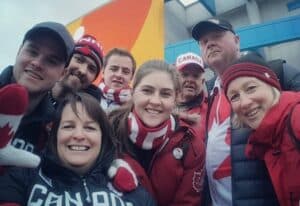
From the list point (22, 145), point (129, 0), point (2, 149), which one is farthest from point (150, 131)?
point (129, 0)

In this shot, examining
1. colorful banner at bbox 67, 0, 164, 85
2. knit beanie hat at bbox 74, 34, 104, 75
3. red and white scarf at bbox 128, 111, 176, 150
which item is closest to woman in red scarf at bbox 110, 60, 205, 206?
red and white scarf at bbox 128, 111, 176, 150

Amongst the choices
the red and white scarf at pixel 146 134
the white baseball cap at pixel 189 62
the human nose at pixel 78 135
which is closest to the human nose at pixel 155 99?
the red and white scarf at pixel 146 134

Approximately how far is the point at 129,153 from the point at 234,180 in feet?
2.12

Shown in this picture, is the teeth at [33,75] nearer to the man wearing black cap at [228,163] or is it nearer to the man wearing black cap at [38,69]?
the man wearing black cap at [38,69]

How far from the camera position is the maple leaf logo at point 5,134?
1.57 metres

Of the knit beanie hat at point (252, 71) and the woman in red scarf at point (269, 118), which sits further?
the knit beanie hat at point (252, 71)

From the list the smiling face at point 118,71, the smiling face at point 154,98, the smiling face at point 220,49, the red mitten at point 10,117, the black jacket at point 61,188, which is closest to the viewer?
the red mitten at point 10,117

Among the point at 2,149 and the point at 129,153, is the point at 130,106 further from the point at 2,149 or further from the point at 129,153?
the point at 2,149

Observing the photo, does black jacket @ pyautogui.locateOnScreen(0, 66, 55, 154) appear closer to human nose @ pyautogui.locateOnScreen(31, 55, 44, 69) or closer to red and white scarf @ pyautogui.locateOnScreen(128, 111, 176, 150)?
human nose @ pyautogui.locateOnScreen(31, 55, 44, 69)

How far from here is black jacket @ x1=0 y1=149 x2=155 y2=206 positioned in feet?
5.86

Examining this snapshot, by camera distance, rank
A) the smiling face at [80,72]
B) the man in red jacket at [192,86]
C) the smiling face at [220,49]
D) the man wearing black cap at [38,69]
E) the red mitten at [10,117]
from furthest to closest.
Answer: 1. the man in red jacket at [192,86]
2. the smiling face at [220,49]
3. the smiling face at [80,72]
4. the man wearing black cap at [38,69]
5. the red mitten at [10,117]

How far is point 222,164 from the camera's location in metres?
2.40

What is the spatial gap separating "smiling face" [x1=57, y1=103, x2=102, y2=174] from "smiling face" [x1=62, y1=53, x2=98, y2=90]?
75 cm

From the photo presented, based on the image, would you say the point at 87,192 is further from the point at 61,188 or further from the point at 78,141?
the point at 78,141
